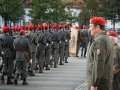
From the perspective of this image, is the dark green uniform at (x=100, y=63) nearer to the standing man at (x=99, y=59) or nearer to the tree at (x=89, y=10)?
the standing man at (x=99, y=59)

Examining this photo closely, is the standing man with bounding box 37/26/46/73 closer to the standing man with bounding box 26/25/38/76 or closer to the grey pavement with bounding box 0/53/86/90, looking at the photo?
the grey pavement with bounding box 0/53/86/90

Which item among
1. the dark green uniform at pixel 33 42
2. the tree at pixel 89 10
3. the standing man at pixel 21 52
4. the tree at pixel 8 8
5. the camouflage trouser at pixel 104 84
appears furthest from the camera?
the tree at pixel 89 10

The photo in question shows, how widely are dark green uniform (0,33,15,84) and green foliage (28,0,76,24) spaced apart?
2239 centimetres

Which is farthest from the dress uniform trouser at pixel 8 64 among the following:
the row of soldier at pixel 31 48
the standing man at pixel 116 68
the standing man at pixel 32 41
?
the standing man at pixel 116 68

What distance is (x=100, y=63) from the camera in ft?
20.7

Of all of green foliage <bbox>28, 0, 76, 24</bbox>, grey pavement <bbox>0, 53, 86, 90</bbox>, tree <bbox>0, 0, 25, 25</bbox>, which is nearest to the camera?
grey pavement <bbox>0, 53, 86, 90</bbox>

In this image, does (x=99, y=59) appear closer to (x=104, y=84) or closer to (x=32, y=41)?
(x=104, y=84)

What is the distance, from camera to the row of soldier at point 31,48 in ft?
44.8

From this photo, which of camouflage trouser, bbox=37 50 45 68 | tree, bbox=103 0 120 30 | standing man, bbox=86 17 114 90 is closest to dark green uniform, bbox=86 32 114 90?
standing man, bbox=86 17 114 90

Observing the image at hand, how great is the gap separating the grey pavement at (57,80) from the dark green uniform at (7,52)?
1.69 ft

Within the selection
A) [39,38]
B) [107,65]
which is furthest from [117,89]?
[39,38]

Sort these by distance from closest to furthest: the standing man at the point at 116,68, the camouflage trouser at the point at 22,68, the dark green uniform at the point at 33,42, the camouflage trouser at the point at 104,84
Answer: the camouflage trouser at the point at 104,84
the standing man at the point at 116,68
the camouflage trouser at the point at 22,68
the dark green uniform at the point at 33,42

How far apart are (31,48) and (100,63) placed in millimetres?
10270

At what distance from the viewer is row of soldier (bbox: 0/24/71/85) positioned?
44.8ft
